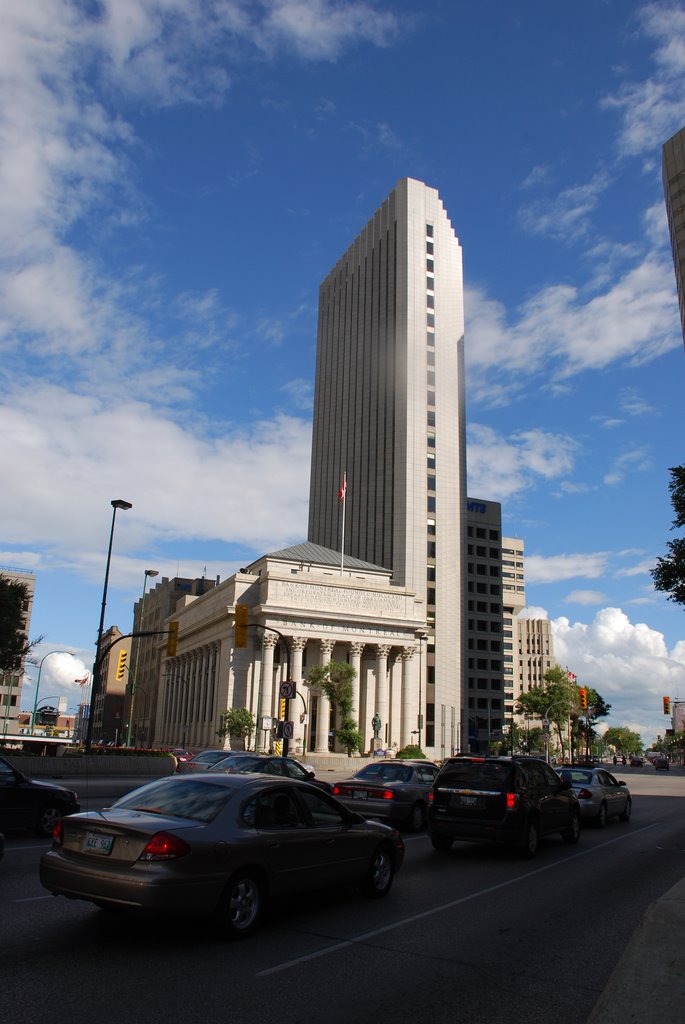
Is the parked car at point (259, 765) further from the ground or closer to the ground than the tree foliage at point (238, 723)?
closer to the ground

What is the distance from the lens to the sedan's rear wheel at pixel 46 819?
14820mm

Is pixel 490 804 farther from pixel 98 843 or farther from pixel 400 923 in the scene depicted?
pixel 98 843

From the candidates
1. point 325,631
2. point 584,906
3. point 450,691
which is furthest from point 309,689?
point 584,906

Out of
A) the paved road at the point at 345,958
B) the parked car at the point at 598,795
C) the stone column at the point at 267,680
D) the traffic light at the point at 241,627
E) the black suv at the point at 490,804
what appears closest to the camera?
the paved road at the point at 345,958

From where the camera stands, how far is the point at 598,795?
21047 millimetres

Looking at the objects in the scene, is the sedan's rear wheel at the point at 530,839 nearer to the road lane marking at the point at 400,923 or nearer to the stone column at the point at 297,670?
the road lane marking at the point at 400,923

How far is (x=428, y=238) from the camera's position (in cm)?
12331

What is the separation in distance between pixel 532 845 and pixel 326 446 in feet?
399

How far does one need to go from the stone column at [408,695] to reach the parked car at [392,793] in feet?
219

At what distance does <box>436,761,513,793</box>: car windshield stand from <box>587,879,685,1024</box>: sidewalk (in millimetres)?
6317

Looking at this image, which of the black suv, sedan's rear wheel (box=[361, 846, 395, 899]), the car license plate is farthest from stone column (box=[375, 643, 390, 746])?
the car license plate

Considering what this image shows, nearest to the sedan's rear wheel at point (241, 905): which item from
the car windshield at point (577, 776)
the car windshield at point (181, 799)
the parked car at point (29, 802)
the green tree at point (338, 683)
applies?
the car windshield at point (181, 799)

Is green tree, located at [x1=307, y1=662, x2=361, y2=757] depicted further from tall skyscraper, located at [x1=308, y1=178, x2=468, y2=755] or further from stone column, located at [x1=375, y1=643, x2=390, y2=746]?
tall skyscraper, located at [x1=308, y1=178, x2=468, y2=755]

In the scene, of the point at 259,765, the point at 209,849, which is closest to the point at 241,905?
the point at 209,849
